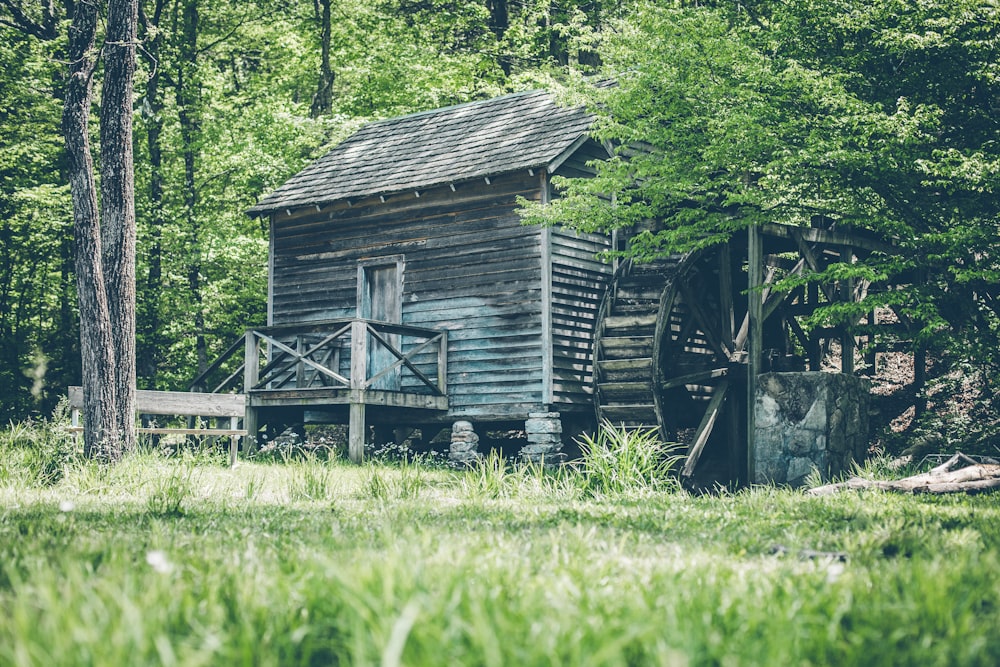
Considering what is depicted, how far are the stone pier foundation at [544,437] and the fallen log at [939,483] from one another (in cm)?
671

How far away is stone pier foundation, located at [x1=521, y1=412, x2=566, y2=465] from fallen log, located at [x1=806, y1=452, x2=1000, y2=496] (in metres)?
6.71

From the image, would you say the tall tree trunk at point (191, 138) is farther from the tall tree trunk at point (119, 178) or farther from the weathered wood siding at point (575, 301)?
the tall tree trunk at point (119, 178)

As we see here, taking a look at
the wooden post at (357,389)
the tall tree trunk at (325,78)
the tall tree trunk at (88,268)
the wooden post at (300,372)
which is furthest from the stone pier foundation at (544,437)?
the tall tree trunk at (325,78)

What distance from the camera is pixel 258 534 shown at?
6.03 metres

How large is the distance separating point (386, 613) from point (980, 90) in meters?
11.2

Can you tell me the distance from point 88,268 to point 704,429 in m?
8.79

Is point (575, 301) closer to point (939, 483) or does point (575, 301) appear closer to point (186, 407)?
point (186, 407)

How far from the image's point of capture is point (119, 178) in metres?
12.7

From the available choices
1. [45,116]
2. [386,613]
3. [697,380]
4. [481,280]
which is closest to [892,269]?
[697,380]

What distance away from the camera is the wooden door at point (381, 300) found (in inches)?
731

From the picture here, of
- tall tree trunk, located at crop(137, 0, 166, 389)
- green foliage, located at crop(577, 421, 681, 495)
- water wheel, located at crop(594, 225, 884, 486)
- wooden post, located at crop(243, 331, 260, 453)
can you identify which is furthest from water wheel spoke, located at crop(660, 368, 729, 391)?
tall tree trunk, located at crop(137, 0, 166, 389)

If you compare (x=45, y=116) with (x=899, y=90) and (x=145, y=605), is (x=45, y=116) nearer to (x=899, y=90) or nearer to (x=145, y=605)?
(x=899, y=90)

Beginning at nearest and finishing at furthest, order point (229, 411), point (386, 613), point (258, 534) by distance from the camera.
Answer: point (386, 613), point (258, 534), point (229, 411)

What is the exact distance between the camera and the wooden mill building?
55.2 feet
